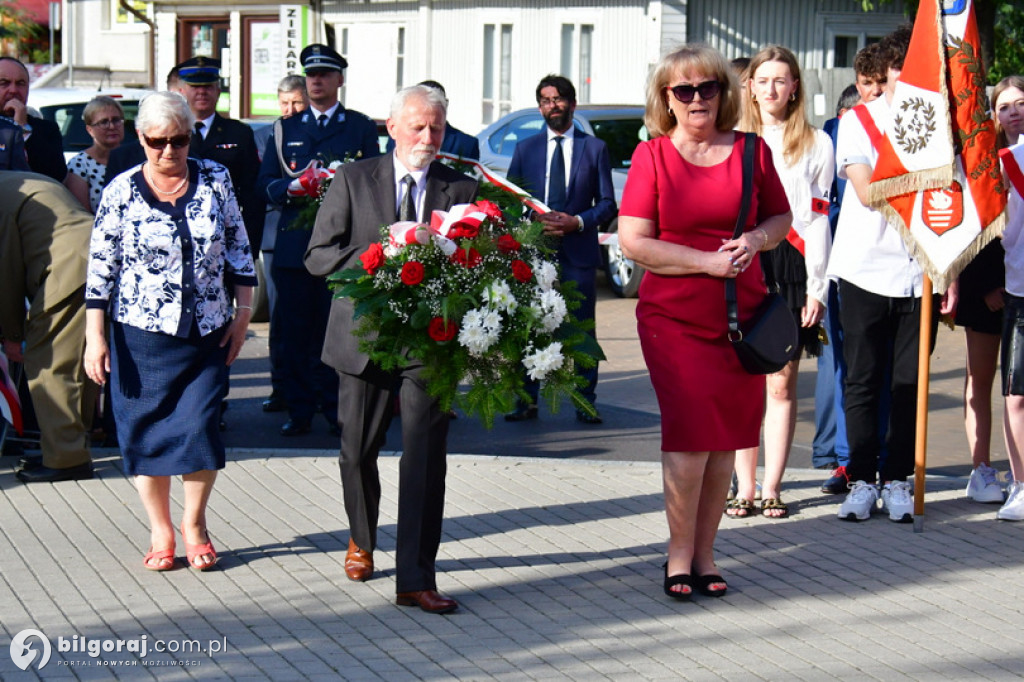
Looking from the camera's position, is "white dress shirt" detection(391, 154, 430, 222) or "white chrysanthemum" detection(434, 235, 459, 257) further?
"white dress shirt" detection(391, 154, 430, 222)

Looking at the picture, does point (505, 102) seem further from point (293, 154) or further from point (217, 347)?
point (217, 347)

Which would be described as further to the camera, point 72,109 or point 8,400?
point 72,109

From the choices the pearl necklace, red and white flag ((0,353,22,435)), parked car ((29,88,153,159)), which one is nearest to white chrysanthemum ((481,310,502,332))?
the pearl necklace

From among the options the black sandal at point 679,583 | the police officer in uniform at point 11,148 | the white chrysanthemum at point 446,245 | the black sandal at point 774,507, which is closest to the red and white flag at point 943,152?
the black sandal at point 774,507

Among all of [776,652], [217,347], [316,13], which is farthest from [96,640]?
[316,13]

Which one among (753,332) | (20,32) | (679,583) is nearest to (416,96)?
(753,332)

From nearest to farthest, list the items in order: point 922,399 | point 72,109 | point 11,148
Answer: point 922,399 → point 11,148 → point 72,109

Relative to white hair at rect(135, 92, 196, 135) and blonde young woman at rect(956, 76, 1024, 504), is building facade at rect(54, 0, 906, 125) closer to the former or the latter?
blonde young woman at rect(956, 76, 1024, 504)

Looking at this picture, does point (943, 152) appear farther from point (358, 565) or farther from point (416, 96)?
point (358, 565)

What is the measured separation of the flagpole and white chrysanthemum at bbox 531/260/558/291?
2316mm

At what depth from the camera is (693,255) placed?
5508 mm

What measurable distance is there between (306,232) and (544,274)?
A: 385 cm

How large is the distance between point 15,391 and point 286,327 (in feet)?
6.33

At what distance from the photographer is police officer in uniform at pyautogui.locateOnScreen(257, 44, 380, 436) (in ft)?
29.3
